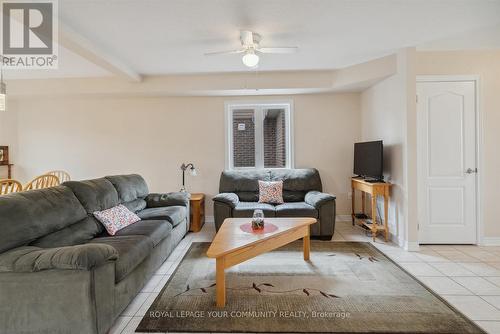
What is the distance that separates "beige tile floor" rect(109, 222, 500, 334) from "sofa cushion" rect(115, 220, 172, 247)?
375 mm

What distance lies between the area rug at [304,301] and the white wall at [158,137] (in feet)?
6.83

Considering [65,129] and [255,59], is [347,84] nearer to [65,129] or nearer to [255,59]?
[255,59]

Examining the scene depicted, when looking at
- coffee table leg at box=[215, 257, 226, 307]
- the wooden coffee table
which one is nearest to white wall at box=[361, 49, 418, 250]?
the wooden coffee table

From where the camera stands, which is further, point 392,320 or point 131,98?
point 131,98

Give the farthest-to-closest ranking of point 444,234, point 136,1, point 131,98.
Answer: point 131,98, point 444,234, point 136,1

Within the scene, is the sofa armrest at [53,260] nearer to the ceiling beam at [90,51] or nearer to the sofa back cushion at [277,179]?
the ceiling beam at [90,51]

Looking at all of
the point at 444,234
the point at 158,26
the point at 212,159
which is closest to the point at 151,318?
the point at 158,26

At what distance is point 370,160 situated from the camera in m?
3.77

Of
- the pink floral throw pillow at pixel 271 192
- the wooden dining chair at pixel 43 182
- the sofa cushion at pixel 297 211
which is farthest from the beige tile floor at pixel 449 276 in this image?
the wooden dining chair at pixel 43 182

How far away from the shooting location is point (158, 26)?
2635 mm

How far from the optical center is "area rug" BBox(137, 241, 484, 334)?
6.01ft

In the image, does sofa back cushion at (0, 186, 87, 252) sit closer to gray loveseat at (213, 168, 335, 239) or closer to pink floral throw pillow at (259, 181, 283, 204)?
gray loveseat at (213, 168, 335, 239)

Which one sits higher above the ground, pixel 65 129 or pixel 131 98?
pixel 131 98

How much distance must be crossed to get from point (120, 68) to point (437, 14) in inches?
149
